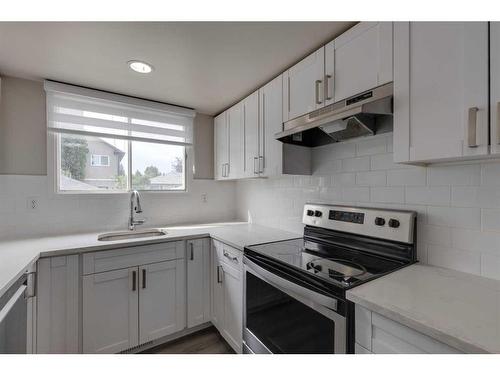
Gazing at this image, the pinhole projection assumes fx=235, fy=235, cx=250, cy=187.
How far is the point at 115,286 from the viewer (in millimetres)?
1665

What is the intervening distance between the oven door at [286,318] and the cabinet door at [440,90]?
74 centimetres

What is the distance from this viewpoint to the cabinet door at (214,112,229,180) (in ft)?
8.21

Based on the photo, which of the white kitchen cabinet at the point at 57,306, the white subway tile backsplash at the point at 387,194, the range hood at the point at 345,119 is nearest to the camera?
the range hood at the point at 345,119

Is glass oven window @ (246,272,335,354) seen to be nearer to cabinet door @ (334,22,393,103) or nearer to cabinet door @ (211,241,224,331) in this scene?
cabinet door @ (211,241,224,331)

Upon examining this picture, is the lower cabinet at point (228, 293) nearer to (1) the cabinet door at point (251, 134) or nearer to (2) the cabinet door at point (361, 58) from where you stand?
(1) the cabinet door at point (251, 134)

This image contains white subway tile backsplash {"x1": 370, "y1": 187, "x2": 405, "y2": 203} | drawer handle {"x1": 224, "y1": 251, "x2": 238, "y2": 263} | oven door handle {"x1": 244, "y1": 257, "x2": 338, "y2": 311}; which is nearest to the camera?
oven door handle {"x1": 244, "y1": 257, "x2": 338, "y2": 311}

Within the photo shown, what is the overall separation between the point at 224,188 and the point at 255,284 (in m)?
1.57

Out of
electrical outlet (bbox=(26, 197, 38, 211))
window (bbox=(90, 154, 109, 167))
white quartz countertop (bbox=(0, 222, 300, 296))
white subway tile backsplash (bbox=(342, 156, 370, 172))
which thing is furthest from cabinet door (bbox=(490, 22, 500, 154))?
electrical outlet (bbox=(26, 197, 38, 211))

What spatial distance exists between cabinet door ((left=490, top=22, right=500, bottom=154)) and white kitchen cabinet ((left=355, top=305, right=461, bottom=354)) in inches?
25.7

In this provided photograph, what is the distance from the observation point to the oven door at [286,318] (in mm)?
987

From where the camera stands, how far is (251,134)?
6.75 ft

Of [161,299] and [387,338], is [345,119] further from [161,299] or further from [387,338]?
[161,299]

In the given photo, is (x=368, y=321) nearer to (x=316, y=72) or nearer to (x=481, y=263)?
(x=481, y=263)

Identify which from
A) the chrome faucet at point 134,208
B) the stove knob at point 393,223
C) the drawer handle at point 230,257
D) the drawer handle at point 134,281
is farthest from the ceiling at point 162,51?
the drawer handle at point 134,281
